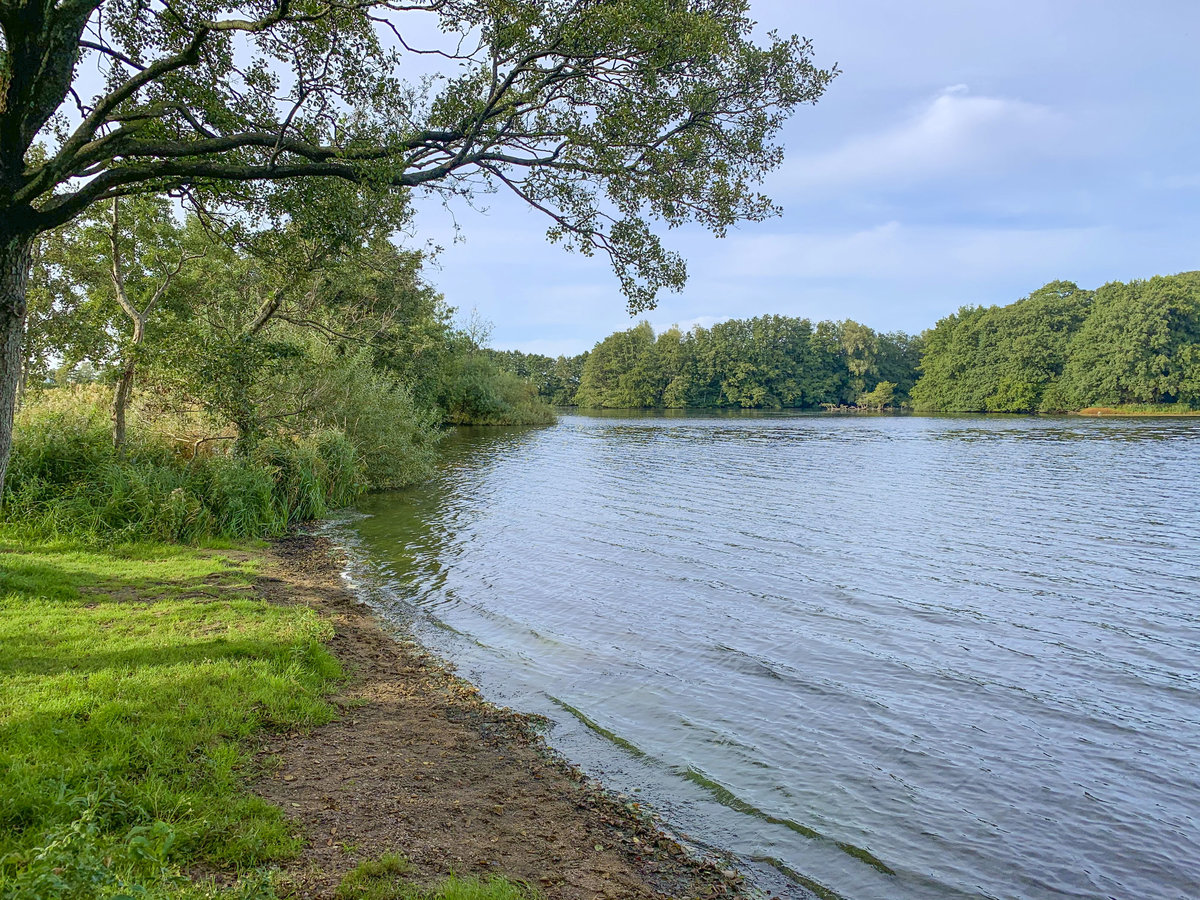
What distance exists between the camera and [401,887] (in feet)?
14.3

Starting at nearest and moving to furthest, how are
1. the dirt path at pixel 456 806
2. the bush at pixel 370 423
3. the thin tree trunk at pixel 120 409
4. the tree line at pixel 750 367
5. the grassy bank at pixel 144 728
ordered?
1. the grassy bank at pixel 144 728
2. the dirt path at pixel 456 806
3. the thin tree trunk at pixel 120 409
4. the bush at pixel 370 423
5. the tree line at pixel 750 367

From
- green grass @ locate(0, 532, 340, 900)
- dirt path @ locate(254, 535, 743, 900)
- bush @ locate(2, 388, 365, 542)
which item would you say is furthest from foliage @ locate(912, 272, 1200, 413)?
green grass @ locate(0, 532, 340, 900)

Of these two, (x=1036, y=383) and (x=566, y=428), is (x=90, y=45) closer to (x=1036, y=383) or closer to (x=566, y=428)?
(x=566, y=428)

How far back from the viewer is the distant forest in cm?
8169

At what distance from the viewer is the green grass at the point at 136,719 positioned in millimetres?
3916

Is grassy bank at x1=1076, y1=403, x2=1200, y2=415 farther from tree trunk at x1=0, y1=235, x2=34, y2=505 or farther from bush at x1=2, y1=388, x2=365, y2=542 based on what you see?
tree trunk at x1=0, y1=235, x2=34, y2=505

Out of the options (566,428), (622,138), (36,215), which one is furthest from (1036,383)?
(36,215)

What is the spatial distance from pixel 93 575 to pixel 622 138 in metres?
10.3

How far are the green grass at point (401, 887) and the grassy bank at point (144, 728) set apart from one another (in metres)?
0.01

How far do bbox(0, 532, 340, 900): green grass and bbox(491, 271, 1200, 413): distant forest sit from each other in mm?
65131

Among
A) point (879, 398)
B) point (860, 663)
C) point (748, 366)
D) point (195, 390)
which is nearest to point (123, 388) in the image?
point (195, 390)

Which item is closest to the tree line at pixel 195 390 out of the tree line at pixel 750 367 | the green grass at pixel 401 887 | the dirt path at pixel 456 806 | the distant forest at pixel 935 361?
the dirt path at pixel 456 806

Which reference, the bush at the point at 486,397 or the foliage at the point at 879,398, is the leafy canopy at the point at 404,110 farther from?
the foliage at the point at 879,398

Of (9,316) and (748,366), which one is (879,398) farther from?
(9,316)
